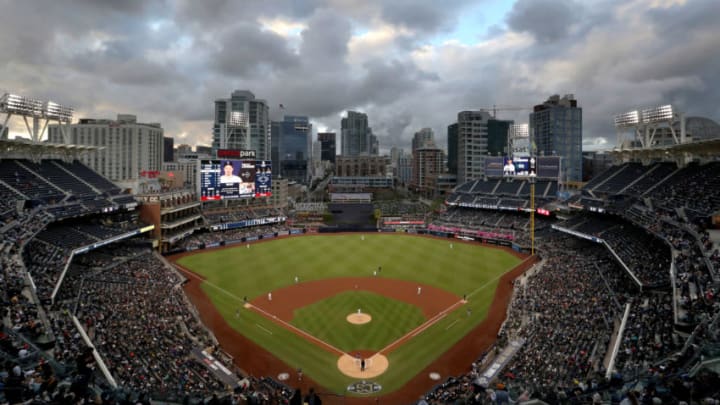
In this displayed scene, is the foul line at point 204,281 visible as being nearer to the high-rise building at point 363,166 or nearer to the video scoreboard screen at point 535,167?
the video scoreboard screen at point 535,167

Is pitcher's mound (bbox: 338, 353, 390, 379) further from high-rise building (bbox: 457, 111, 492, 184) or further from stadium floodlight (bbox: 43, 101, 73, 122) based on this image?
high-rise building (bbox: 457, 111, 492, 184)

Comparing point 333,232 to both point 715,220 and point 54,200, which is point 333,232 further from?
point 715,220

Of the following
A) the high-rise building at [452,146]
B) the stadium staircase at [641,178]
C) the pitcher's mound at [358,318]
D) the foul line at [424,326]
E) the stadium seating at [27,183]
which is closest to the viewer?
the foul line at [424,326]

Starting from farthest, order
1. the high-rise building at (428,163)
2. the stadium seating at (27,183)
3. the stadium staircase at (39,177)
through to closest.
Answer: the high-rise building at (428,163) < the stadium staircase at (39,177) < the stadium seating at (27,183)

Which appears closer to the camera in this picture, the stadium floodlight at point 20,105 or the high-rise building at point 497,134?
the stadium floodlight at point 20,105

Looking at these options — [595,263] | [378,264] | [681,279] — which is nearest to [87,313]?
[378,264]

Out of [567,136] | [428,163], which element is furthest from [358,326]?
[428,163]

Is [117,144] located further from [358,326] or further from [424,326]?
[424,326]

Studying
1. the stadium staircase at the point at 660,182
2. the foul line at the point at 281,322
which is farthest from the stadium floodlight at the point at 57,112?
the stadium staircase at the point at 660,182
